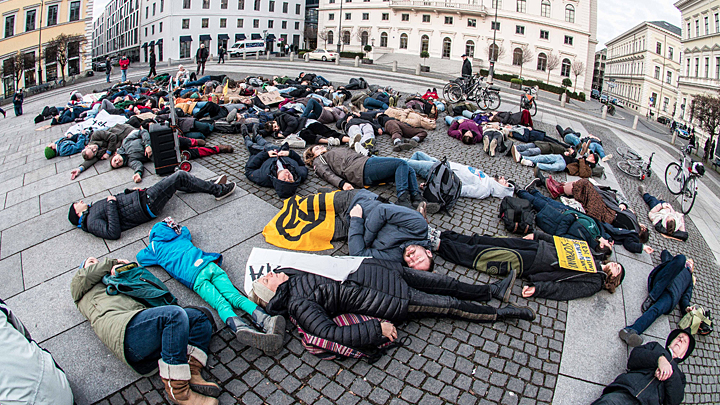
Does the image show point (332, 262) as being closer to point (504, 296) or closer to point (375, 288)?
point (375, 288)

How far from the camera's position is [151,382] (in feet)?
11.9

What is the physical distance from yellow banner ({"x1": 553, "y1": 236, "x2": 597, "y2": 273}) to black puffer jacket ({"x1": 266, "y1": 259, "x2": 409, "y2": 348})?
2.34 meters

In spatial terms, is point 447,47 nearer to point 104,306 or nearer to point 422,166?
point 422,166

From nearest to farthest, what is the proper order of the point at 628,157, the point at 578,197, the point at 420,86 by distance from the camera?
the point at 578,197 → the point at 628,157 → the point at 420,86

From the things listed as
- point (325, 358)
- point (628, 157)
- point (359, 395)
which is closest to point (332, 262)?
point (325, 358)

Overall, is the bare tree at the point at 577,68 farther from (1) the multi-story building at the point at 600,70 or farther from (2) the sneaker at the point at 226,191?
(1) the multi-story building at the point at 600,70

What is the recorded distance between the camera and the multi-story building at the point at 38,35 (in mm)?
38125

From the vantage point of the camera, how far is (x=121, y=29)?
74.8 metres

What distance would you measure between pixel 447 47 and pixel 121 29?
63.3 meters

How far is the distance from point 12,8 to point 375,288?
53.0 meters

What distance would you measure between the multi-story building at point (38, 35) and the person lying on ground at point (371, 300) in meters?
47.4

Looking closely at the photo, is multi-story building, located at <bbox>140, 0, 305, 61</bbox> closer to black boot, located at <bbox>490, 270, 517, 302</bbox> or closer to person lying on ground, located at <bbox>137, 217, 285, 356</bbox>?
person lying on ground, located at <bbox>137, 217, 285, 356</bbox>

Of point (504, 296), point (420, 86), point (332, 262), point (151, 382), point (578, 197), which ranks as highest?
point (420, 86)

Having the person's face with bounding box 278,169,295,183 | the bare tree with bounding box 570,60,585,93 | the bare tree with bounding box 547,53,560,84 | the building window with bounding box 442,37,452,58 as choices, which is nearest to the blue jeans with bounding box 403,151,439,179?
the person's face with bounding box 278,169,295,183
